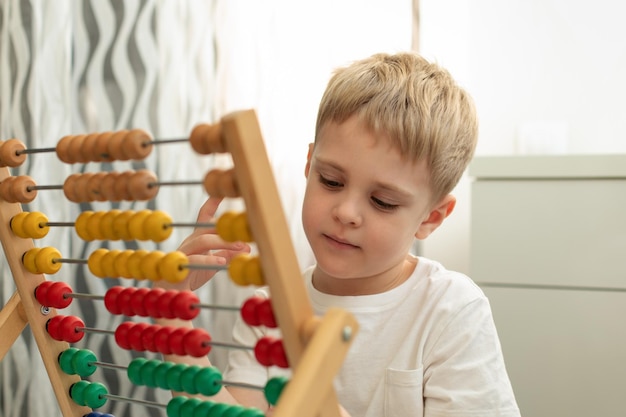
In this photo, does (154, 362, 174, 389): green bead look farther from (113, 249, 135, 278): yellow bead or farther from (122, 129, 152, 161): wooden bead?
(122, 129, 152, 161): wooden bead

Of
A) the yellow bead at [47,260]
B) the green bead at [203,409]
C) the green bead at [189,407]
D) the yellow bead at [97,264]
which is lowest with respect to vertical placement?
the green bead at [189,407]

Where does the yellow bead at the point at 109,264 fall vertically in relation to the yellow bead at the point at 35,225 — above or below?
below

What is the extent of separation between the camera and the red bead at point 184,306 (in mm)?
895

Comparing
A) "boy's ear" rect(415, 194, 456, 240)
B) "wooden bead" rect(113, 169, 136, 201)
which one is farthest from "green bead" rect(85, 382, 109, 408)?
"boy's ear" rect(415, 194, 456, 240)

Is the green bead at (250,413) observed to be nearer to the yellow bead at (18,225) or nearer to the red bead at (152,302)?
the red bead at (152,302)

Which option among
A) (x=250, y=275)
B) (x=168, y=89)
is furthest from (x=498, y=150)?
(x=250, y=275)

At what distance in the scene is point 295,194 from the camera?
2256 mm

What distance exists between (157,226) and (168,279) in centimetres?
6

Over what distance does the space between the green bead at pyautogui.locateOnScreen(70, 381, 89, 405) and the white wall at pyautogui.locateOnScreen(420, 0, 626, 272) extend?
1.93m

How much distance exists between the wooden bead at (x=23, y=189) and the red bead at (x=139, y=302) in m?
0.20

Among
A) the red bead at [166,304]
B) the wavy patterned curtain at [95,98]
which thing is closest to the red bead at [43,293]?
the red bead at [166,304]

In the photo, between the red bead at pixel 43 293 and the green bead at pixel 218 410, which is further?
the red bead at pixel 43 293

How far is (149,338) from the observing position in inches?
37.2

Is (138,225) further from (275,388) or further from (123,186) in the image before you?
(275,388)
